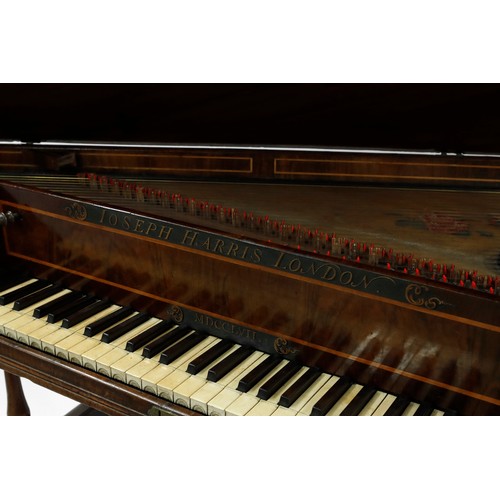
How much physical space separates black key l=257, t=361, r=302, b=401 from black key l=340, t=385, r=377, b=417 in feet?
1.05

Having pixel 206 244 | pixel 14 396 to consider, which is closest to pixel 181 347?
pixel 206 244

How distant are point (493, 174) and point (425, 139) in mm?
428

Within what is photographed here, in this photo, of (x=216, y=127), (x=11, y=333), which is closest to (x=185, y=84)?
(x=216, y=127)

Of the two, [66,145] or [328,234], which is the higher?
[66,145]

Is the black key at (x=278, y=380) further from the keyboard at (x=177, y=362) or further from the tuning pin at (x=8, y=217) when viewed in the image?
the tuning pin at (x=8, y=217)

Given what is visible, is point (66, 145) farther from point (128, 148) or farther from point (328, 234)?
point (328, 234)

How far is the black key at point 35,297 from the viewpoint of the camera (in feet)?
11.7

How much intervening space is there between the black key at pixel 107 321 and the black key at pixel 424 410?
5.30ft

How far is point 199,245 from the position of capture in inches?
120

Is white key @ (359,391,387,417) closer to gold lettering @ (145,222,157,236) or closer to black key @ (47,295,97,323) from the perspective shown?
gold lettering @ (145,222,157,236)

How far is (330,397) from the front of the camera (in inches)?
109

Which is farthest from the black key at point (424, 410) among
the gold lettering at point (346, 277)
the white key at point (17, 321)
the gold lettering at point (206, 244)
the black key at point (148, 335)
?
the white key at point (17, 321)

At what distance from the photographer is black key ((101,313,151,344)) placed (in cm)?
326

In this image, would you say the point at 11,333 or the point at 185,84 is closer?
the point at 11,333
